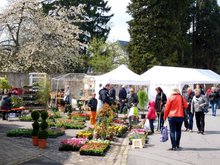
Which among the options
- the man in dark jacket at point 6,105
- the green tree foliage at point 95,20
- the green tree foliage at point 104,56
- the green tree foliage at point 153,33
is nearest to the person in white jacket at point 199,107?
the man in dark jacket at point 6,105

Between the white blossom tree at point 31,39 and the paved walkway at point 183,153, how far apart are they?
23.3 metres

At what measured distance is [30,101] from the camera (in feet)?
93.7

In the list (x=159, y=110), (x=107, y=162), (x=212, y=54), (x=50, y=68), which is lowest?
(x=107, y=162)

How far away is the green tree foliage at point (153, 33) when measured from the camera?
49219mm

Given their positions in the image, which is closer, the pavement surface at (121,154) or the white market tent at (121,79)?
the pavement surface at (121,154)

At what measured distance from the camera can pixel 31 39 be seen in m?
38.5

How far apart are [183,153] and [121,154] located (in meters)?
1.79

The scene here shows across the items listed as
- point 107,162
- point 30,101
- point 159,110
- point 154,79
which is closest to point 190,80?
point 154,79

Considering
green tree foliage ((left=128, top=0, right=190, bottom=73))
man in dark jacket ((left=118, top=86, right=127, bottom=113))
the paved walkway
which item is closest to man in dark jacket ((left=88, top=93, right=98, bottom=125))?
the paved walkway

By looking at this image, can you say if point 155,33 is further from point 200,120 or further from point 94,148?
point 94,148

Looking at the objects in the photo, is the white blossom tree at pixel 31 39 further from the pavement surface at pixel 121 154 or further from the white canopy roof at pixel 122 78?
the pavement surface at pixel 121 154

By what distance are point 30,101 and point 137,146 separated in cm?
1603

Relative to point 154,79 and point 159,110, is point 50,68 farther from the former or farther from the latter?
point 159,110

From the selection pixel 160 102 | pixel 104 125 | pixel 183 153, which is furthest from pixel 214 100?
pixel 183 153
